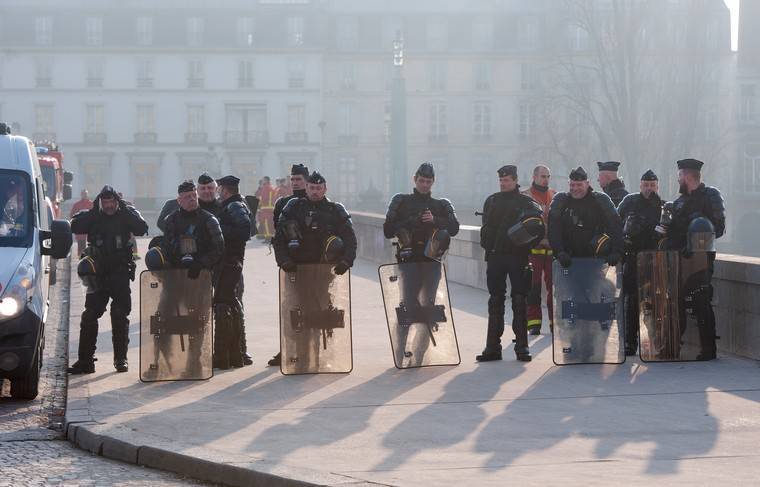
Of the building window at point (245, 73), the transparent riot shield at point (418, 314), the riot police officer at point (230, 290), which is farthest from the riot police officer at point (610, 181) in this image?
the building window at point (245, 73)

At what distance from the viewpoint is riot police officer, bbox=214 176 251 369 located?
11.7 meters

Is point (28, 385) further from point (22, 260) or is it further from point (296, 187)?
point (296, 187)

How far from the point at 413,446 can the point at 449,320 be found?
371cm

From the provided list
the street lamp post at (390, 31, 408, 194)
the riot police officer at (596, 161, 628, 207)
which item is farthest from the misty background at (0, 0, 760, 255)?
the riot police officer at (596, 161, 628, 207)

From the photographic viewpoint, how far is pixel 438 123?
287 ft

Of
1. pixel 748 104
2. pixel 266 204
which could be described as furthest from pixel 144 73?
pixel 266 204

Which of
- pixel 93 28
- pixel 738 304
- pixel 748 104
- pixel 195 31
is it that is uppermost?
pixel 93 28

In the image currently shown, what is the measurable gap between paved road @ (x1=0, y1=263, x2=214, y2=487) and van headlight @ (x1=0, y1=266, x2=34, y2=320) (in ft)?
2.19

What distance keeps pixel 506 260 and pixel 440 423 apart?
3.44 m

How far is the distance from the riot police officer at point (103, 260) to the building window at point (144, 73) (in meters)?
76.5

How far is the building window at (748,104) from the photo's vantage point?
Answer: 251 feet

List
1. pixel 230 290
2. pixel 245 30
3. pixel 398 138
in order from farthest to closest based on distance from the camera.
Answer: pixel 245 30 → pixel 398 138 → pixel 230 290

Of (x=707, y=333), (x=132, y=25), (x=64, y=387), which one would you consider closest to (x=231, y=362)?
(x=64, y=387)

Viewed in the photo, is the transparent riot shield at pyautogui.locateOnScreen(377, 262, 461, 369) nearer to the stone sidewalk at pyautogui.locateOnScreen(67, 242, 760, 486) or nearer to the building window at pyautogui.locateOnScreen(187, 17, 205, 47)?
the stone sidewalk at pyautogui.locateOnScreen(67, 242, 760, 486)
